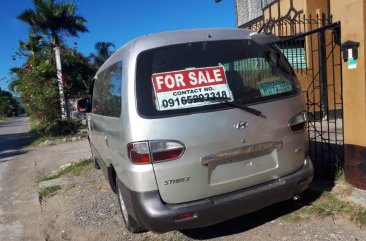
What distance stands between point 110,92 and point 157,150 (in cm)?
133

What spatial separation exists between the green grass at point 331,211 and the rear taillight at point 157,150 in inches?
65.4

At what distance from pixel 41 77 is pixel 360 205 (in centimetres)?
1445

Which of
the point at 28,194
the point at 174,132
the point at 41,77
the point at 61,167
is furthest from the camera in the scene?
the point at 41,77

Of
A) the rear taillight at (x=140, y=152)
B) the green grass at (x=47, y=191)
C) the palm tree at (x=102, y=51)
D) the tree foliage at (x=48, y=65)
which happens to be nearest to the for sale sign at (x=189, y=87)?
the rear taillight at (x=140, y=152)

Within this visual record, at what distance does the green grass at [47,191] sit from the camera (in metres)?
6.75

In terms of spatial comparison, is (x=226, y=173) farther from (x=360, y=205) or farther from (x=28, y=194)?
(x=28, y=194)

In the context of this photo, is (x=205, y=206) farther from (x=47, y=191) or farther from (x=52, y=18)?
(x=52, y=18)

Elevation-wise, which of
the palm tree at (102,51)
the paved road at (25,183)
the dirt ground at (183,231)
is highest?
the palm tree at (102,51)

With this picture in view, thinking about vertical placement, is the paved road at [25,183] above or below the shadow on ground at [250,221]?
below

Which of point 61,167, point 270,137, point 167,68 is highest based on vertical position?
point 167,68

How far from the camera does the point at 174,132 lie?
11.1 ft

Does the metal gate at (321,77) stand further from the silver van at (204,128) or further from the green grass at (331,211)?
the silver van at (204,128)

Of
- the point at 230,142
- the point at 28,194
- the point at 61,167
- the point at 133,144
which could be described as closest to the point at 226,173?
the point at 230,142

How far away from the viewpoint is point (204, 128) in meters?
3.47
